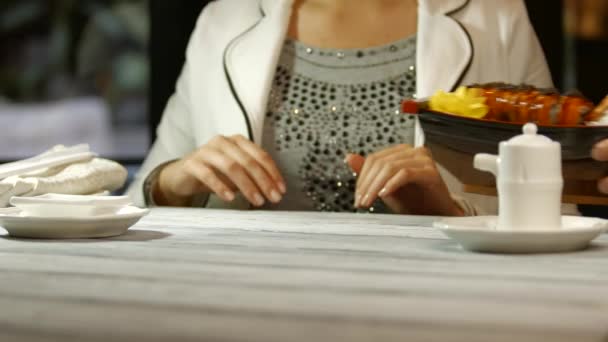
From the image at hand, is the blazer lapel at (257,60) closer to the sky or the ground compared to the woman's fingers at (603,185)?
closer to the sky

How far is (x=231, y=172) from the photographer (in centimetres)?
137

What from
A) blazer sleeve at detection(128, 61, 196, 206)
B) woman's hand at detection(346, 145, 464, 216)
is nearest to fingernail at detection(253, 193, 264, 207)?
woman's hand at detection(346, 145, 464, 216)

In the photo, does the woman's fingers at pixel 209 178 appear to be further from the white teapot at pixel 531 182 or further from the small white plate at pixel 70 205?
the white teapot at pixel 531 182

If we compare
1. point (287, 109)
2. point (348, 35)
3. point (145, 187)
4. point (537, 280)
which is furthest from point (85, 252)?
point (348, 35)

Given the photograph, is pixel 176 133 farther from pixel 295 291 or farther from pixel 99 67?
pixel 295 291

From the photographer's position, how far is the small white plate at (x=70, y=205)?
96 centimetres

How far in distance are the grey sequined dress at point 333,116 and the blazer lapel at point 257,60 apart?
26mm

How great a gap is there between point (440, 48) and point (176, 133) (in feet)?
1.85

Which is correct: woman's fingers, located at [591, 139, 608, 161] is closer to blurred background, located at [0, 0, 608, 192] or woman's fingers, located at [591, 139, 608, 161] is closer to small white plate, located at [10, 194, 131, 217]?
small white plate, located at [10, 194, 131, 217]

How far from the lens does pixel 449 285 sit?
0.60 meters

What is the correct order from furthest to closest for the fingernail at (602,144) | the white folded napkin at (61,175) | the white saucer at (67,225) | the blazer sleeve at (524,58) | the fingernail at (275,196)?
the blazer sleeve at (524,58) < the fingernail at (275,196) < the white folded napkin at (61,175) < the fingernail at (602,144) < the white saucer at (67,225)

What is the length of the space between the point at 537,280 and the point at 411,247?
22 centimetres

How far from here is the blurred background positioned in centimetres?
251

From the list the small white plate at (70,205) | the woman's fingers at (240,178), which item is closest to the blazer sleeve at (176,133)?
the woman's fingers at (240,178)
